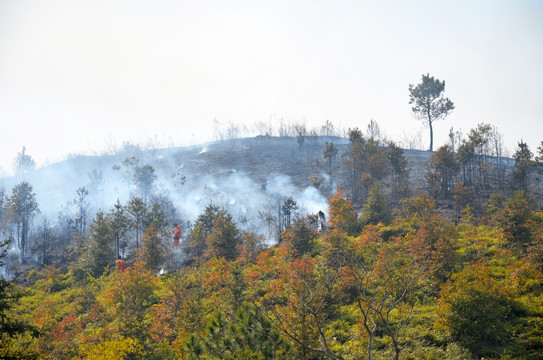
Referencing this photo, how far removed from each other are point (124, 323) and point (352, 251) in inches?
472

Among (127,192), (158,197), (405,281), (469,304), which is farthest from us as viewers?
(127,192)

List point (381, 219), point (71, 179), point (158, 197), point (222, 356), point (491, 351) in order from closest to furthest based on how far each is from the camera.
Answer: point (222, 356)
point (491, 351)
point (381, 219)
point (158, 197)
point (71, 179)

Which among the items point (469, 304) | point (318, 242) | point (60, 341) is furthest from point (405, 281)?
point (60, 341)

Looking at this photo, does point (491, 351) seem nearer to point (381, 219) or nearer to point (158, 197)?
point (381, 219)

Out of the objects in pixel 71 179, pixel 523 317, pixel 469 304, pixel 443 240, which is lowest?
pixel 523 317

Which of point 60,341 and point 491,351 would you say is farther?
point 60,341

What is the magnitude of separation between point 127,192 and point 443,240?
192 ft

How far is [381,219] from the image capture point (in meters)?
25.5

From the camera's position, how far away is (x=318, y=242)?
2378cm

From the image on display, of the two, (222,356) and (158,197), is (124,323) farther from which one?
(158,197)

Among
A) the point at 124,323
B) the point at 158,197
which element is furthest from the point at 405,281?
the point at 158,197

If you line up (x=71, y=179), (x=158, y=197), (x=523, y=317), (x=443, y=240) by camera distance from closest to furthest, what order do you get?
(x=523, y=317) → (x=443, y=240) → (x=158, y=197) → (x=71, y=179)

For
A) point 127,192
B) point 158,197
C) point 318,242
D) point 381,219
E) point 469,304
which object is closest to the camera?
point 469,304

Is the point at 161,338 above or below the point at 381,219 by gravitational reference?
below
